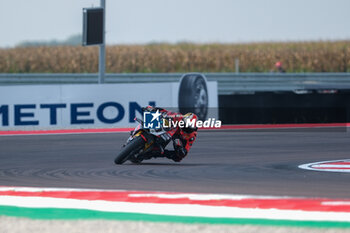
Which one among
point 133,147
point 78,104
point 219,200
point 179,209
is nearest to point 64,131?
point 78,104

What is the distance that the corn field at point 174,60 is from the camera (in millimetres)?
52250

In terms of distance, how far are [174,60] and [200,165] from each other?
1655 inches

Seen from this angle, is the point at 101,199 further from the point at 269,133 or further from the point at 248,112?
the point at 248,112

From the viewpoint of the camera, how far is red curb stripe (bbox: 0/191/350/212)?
24.2ft

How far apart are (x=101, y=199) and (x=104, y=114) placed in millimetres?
12805

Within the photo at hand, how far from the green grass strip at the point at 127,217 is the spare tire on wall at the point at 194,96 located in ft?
44.6

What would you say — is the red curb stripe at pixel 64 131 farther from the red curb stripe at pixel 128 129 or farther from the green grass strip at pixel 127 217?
the green grass strip at pixel 127 217

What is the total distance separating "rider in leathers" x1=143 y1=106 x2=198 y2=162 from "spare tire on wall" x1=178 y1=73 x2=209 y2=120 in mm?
8881

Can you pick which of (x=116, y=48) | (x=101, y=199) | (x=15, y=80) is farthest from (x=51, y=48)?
(x=101, y=199)

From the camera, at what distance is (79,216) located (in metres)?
7.35

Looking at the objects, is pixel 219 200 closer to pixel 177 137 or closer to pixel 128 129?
pixel 177 137

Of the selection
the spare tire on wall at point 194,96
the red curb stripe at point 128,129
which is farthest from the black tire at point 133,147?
the spare tire on wall at point 194,96

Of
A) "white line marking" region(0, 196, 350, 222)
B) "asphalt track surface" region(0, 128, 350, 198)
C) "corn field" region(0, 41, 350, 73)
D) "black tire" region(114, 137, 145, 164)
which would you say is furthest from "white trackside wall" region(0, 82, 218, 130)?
"corn field" region(0, 41, 350, 73)

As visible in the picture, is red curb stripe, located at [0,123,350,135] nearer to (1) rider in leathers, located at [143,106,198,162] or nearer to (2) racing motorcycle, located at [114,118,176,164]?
(1) rider in leathers, located at [143,106,198,162]
